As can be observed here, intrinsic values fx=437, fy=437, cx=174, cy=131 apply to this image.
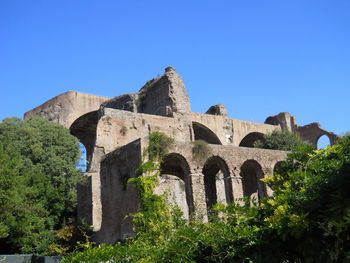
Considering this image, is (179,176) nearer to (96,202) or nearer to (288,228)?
(96,202)

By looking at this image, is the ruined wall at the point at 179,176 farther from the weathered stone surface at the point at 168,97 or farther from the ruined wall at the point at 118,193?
the weathered stone surface at the point at 168,97

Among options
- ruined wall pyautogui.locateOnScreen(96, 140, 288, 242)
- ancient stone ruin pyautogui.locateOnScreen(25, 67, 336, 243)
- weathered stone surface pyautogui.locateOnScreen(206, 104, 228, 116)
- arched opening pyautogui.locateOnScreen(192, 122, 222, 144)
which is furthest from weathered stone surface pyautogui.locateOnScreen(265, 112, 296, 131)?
ruined wall pyautogui.locateOnScreen(96, 140, 288, 242)

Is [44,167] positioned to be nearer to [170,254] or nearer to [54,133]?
[54,133]

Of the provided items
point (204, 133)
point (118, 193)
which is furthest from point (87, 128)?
point (118, 193)

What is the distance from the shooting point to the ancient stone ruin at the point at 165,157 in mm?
16844

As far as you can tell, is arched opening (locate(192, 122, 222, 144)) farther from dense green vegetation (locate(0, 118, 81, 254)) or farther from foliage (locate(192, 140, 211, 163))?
foliage (locate(192, 140, 211, 163))

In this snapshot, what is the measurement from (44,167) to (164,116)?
6.58 m

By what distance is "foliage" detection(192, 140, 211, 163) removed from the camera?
17.1 m

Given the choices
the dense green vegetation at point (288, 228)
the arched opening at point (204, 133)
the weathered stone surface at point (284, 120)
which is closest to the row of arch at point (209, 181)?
the arched opening at point (204, 133)

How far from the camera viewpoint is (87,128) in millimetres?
31469

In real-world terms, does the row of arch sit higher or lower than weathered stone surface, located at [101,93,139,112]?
lower

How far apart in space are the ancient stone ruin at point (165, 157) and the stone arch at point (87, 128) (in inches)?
20.5

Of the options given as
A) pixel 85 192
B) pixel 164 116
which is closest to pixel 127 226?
pixel 85 192

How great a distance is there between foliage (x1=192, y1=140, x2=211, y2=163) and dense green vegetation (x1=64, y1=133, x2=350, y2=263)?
31.7 feet
